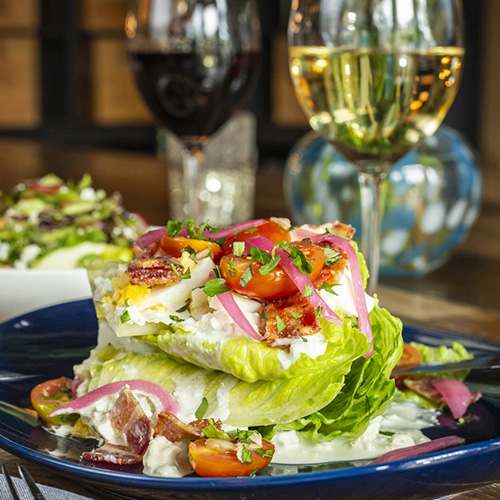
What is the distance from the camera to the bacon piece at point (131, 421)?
2.36ft

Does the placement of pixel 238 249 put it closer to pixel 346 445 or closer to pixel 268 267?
pixel 268 267

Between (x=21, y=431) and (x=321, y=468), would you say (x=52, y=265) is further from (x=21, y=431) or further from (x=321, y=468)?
(x=321, y=468)

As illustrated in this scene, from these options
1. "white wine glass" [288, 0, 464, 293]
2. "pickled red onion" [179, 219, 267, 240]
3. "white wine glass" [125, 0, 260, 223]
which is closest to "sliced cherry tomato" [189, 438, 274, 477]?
"pickled red onion" [179, 219, 267, 240]

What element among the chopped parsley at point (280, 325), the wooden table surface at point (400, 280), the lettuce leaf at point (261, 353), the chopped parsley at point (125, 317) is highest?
the chopped parsley at point (280, 325)

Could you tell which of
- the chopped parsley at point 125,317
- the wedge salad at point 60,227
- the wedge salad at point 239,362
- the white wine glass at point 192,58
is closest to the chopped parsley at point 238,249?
the wedge salad at point 239,362

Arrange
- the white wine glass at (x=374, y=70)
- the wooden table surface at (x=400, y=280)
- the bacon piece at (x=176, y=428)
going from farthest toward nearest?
1. the wooden table surface at (x=400, y=280)
2. the white wine glass at (x=374, y=70)
3. the bacon piece at (x=176, y=428)

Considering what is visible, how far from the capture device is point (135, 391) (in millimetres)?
782

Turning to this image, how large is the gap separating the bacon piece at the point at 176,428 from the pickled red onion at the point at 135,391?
0.14 ft

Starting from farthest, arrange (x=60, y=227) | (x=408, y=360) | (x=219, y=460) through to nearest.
→ (x=60, y=227), (x=408, y=360), (x=219, y=460)

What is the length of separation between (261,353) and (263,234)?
0.14 metres

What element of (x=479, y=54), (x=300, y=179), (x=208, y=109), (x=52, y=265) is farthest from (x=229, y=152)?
(x=479, y=54)

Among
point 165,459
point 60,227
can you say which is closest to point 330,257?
point 165,459

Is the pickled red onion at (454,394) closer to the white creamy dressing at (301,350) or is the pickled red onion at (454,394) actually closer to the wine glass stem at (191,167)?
the white creamy dressing at (301,350)

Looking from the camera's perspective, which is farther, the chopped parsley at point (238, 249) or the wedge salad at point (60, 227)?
the wedge salad at point (60, 227)
